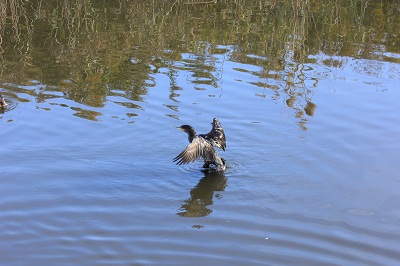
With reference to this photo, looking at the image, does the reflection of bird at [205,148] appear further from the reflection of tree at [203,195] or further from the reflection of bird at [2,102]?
the reflection of bird at [2,102]

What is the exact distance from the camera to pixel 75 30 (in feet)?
47.4

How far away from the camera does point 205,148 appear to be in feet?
27.2

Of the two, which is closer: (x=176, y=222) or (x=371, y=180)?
(x=176, y=222)

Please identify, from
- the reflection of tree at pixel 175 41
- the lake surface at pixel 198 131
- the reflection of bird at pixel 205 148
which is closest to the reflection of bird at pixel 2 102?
the lake surface at pixel 198 131

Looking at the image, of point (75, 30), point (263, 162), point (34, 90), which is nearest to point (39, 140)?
point (34, 90)

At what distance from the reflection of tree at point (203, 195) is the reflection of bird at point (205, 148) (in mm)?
158

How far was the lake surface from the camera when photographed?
6.54 metres

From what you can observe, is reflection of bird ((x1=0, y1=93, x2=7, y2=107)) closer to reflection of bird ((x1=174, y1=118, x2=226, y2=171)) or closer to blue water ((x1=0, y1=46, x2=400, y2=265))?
blue water ((x1=0, y1=46, x2=400, y2=265))

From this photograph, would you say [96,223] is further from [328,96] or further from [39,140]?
[328,96]

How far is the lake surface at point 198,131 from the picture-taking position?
654 centimetres

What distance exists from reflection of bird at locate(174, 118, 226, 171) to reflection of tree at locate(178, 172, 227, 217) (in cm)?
16

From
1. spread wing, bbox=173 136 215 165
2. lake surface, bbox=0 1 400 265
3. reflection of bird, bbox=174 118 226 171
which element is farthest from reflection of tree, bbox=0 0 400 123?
spread wing, bbox=173 136 215 165

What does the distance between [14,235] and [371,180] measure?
4.15m

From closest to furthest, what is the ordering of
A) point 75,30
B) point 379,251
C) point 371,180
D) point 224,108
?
point 379,251, point 371,180, point 224,108, point 75,30
